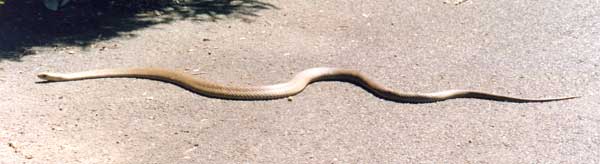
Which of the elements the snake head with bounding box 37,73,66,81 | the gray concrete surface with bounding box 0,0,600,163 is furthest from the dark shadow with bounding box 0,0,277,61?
the snake head with bounding box 37,73,66,81

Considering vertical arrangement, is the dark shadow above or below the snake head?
above

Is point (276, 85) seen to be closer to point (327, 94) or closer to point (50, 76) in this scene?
point (327, 94)

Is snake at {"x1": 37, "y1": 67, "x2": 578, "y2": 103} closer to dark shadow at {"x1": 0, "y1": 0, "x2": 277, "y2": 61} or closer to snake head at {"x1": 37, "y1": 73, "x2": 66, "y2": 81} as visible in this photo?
snake head at {"x1": 37, "y1": 73, "x2": 66, "y2": 81}

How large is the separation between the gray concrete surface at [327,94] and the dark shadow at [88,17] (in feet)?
0.72

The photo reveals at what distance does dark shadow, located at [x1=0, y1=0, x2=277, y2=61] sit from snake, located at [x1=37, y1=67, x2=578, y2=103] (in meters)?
1.20

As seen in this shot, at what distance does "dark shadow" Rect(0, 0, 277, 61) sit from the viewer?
886cm

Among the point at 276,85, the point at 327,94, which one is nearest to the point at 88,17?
the point at 276,85

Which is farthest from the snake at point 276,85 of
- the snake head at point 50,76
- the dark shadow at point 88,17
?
the dark shadow at point 88,17

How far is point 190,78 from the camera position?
7.48 m

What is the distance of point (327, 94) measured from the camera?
291 inches

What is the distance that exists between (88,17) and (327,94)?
369cm

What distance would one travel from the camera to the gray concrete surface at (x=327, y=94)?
6.07 metres

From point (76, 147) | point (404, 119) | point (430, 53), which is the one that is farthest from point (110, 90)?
point (430, 53)

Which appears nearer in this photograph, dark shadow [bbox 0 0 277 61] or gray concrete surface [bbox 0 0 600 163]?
gray concrete surface [bbox 0 0 600 163]
